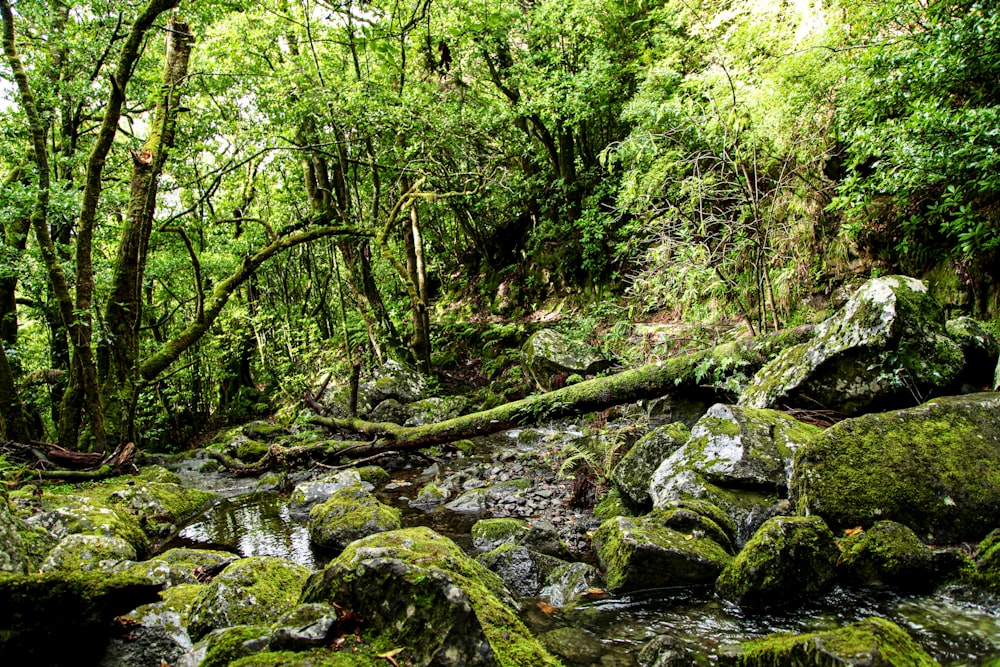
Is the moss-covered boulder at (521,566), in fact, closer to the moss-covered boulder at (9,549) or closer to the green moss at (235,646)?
the green moss at (235,646)

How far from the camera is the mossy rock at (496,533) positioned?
5547 millimetres

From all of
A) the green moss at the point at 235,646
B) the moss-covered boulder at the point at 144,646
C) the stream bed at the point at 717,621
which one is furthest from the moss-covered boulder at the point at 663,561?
the moss-covered boulder at the point at 144,646

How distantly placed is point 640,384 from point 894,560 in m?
4.32

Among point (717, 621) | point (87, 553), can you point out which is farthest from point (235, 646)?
point (87, 553)

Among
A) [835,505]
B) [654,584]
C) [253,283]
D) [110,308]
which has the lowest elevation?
[654,584]

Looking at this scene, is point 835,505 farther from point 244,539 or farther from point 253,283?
point 253,283

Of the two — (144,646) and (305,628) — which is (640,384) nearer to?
(305,628)

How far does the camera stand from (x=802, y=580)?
12.4 ft

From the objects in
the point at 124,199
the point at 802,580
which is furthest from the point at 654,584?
the point at 124,199

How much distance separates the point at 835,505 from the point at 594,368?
793cm

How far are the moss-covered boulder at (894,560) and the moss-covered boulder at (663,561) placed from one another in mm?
894

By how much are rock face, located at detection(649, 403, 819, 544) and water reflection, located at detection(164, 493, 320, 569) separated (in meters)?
3.99

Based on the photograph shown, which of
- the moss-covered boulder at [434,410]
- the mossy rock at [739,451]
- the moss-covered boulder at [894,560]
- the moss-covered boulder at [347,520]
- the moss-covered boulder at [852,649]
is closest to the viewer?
the moss-covered boulder at [852,649]

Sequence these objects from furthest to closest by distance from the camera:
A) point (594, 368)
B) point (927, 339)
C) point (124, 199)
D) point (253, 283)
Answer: point (253, 283), point (594, 368), point (124, 199), point (927, 339)
